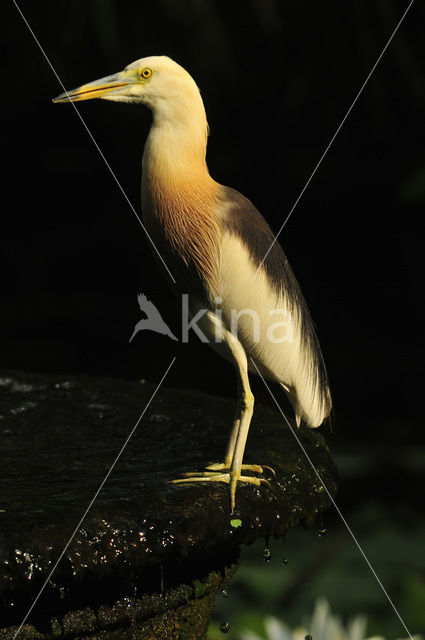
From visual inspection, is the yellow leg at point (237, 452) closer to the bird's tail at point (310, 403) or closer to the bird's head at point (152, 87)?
the bird's tail at point (310, 403)

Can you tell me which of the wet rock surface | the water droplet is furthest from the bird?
the water droplet

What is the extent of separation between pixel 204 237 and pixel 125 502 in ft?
1.45

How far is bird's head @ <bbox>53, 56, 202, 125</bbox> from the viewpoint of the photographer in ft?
4.85

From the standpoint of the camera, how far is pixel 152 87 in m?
1.49

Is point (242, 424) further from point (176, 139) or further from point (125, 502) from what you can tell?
point (176, 139)

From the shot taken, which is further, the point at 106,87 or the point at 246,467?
the point at 106,87

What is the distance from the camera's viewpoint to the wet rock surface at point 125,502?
110 cm

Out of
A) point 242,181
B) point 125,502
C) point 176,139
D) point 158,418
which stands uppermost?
point 176,139

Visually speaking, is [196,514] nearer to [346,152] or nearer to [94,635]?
[94,635]

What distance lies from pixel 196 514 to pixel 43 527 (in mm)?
197

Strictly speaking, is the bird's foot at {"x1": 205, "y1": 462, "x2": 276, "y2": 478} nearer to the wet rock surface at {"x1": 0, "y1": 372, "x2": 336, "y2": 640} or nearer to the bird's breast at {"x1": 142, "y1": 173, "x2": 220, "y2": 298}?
the wet rock surface at {"x1": 0, "y1": 372, "x2": 336, "y2": 640}

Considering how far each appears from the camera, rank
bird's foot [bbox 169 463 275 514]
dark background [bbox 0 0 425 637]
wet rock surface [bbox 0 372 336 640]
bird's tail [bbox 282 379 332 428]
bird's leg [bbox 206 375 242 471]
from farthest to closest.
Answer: dark background [bbox 0 0 425 637] → bird's tail [bbox 282 379 332 428] → bird's leg [bbox 206 375 242 471] → bird's foot [bbox 169 463 275 514] → wet rock surface [bbox 0 372 336 640]

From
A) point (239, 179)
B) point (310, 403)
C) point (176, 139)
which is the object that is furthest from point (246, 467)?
point (239, 179)

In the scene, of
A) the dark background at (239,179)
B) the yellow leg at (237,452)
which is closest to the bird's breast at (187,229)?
the yellow leg at (237,452)
